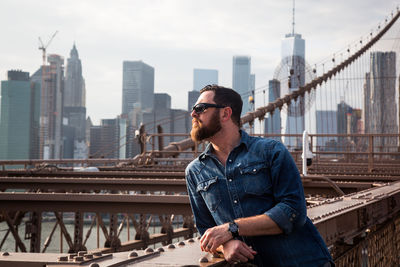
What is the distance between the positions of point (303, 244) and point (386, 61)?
4471 cm

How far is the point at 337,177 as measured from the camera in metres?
10.6

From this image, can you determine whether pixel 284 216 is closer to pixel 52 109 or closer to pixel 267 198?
pixel 267 198

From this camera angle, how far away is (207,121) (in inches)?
109

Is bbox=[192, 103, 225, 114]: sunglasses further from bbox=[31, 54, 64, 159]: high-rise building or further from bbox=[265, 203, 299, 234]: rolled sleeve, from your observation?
bbox=[31, 54, 64, 159]: high-rise building

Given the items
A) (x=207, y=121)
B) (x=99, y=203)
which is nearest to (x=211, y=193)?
(x=207, y=121)

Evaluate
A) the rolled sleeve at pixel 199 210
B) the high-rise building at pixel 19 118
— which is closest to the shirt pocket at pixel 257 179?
the rolled sleeve at pixel 199 210

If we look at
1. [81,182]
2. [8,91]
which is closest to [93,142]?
[8,91]

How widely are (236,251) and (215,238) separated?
12cm

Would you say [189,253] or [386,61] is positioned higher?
[386,61]

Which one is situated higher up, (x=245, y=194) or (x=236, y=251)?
(x=245, y=194)

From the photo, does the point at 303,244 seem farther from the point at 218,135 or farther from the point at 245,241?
the point at 218,135

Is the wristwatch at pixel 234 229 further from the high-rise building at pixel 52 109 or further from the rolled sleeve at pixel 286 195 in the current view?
the high-rise building at pixel 52 109

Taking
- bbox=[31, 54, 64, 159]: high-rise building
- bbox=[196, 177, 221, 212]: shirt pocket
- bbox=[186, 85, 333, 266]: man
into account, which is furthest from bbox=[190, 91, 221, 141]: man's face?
bbox=[31, 54, 64, 159]: high-rise building

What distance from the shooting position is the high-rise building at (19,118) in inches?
6166
